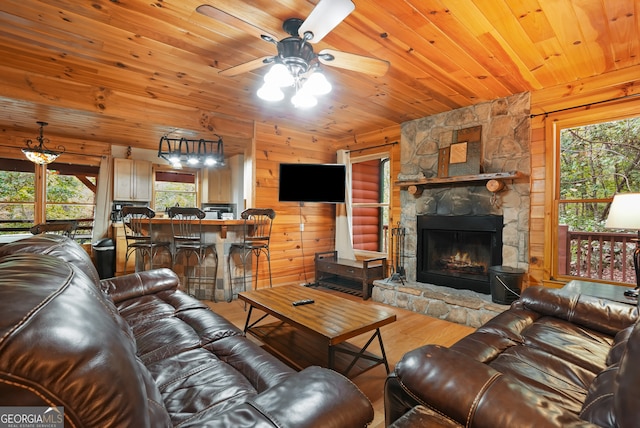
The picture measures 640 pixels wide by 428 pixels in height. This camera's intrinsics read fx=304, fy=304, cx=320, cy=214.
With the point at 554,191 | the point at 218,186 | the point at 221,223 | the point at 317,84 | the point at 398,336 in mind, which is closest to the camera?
the point at 317,84

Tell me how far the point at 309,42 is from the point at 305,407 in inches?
82.4

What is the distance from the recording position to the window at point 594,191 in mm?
2895

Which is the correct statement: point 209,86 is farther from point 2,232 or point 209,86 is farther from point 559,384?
point 2,232

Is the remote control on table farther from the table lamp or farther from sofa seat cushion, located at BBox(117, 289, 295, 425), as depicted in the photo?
the table lamp

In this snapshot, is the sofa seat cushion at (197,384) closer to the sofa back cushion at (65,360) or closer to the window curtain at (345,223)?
the sofa back cushion at (65,360)

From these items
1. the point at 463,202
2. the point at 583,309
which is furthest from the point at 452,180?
the point at 583,309

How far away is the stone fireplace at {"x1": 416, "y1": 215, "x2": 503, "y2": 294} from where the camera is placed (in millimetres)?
3551

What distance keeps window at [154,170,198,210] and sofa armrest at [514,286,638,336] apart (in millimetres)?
6746

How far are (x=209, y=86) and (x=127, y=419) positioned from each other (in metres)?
3.30

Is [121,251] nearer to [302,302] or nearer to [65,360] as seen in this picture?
[302,302]

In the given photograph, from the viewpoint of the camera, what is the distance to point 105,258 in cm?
506

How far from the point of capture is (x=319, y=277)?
16.5ft

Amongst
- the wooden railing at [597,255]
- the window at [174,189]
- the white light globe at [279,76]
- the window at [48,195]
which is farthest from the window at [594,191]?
the window at [48,195]

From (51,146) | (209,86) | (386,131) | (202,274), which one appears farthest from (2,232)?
(386,131)
